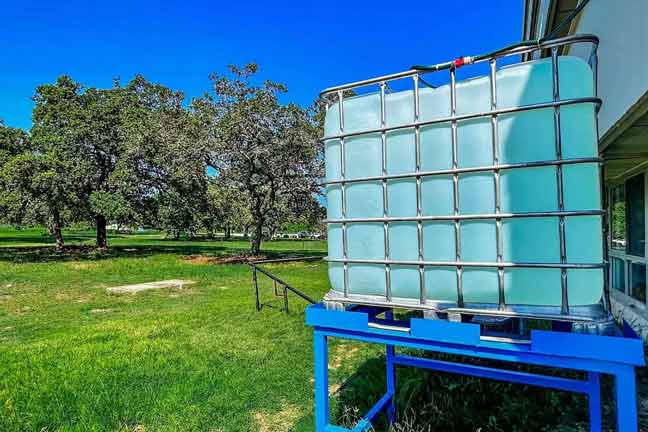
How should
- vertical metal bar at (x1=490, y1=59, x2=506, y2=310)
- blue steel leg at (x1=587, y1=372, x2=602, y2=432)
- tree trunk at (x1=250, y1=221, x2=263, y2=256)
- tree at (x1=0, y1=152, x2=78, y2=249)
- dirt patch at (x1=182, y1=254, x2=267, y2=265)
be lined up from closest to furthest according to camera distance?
vertical metal bar at (x1=490, y1=59, x2=506, y2=310) < blue steel leg at (x1=587, y1=372, x2=602, y2=432) < tree at (x1=0, y1=152, x2=78, y2=249) < dirt patch at (x1=182, y1=254, x2=267, y2=265) < tree trunk at (x1=250, y1=221, x2=263, y2=256)

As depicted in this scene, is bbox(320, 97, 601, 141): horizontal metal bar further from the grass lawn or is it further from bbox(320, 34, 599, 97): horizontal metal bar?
the grass lawn

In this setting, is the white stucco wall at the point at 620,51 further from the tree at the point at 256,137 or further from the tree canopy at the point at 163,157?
the tree at the point at 256,137

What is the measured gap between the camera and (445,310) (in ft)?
5.90

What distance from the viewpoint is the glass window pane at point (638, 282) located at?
14.4ft

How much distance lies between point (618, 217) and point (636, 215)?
850 mm

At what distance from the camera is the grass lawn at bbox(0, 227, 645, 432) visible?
3162 mm

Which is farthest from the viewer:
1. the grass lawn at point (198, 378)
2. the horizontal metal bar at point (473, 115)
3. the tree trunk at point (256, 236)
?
the tree trunk at point (256, 236)

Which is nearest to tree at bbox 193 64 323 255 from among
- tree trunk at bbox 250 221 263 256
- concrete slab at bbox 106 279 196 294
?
tree trunk at bbox 250 221 263 256

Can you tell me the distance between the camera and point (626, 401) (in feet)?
4.76

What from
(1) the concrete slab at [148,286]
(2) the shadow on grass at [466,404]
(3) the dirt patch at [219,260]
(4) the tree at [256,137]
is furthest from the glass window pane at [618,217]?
(3) the dirt patch at [219,260]

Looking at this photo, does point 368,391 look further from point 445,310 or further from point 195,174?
point 195,174

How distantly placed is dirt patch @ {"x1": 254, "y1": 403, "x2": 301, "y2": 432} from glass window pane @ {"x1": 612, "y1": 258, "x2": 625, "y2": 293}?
4330 mm

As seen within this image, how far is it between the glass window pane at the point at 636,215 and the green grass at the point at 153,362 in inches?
150

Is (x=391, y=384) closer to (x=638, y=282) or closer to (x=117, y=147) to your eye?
(x=638, y=282)
